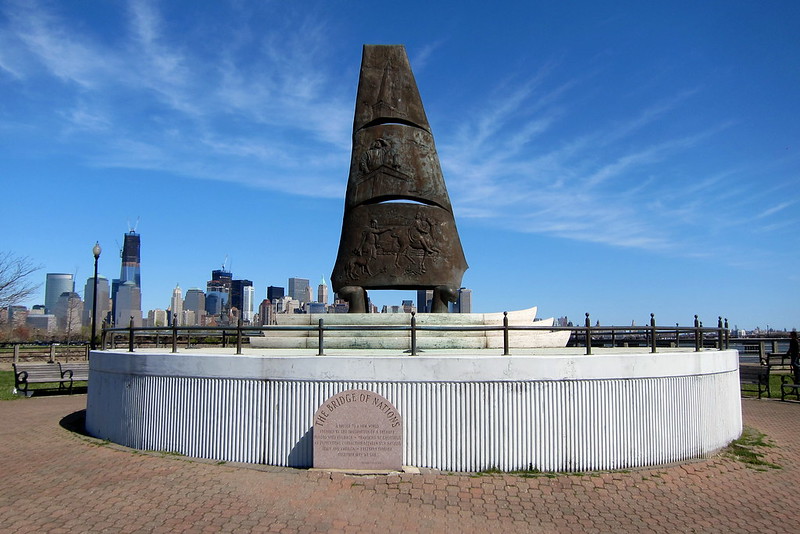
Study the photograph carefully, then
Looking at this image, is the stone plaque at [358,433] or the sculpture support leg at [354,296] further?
the sculpture support leg at [354,296]

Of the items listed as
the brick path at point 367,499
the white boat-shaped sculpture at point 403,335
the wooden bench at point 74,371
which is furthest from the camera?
the wooden bench at point 74,371

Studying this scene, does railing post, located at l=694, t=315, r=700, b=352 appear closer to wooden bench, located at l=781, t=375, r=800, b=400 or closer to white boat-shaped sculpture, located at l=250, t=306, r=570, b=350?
white boat-shaped sculpture, located at l=250, t=306, r=570, b=350

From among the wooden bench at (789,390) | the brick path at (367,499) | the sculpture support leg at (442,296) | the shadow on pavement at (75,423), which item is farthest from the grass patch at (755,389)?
the shadow on pavement at (75,423)

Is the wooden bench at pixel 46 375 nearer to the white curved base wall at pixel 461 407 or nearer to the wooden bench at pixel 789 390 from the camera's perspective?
the white curved base wall at pixel 461 407

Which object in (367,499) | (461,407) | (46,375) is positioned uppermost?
(461,407)

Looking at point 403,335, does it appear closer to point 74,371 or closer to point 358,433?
point 358,433

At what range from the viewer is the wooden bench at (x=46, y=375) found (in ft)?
55.6

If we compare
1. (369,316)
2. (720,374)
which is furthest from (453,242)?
(720,374)

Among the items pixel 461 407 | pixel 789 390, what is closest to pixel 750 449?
pixel 461 407

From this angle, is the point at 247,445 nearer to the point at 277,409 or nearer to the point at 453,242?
the point at 277,409

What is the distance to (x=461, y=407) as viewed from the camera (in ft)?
28.3

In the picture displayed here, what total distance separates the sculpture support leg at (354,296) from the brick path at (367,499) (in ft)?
20.9

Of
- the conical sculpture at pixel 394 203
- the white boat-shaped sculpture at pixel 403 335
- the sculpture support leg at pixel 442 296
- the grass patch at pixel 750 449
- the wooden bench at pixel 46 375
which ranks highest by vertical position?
A: the conical sculpture at pixel 394 203

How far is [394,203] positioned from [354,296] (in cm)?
252
